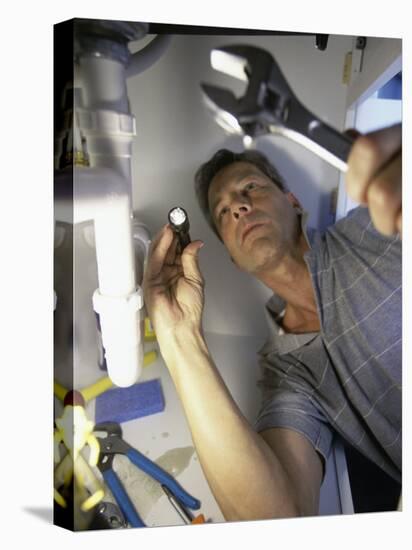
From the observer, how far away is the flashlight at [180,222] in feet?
Answer: 3.02

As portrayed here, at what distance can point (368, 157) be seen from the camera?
837 mm

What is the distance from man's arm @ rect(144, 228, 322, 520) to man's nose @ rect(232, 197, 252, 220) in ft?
0.27

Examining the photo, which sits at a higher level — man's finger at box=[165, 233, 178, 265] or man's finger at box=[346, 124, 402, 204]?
man's finger at box=[346, 124, 402, 204]

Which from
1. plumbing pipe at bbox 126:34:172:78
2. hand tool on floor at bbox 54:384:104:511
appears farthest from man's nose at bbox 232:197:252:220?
hand tool on floor at bbox 54:384:104:511

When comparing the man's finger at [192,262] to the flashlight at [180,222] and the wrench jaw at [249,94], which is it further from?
the wrench jaw at [249,94]

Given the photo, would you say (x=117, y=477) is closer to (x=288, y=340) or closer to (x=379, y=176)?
(x=288, y=340)

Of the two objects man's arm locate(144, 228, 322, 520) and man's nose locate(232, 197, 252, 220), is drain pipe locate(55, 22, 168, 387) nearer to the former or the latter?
man's arm locate(144, 228, 322, 520)

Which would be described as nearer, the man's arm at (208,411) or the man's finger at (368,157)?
the man's finger at (368,157)

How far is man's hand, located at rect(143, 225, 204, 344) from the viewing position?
92 centimetres

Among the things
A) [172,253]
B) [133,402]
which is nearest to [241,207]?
[172,253]

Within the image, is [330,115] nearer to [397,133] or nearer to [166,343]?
[397,133]

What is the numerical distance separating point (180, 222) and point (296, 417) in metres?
0.37

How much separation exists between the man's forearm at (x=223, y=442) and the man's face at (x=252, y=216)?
152 mm

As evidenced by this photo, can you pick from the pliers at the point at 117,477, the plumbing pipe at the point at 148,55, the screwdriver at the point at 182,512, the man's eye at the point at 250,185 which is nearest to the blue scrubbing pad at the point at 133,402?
the pliers at the point at 117,477
